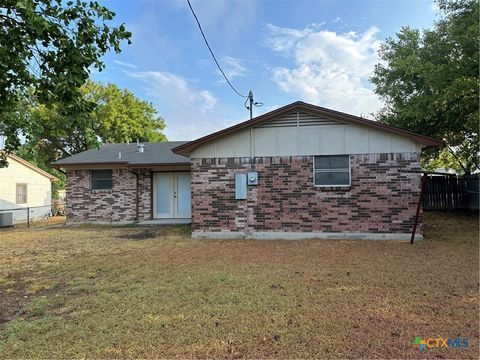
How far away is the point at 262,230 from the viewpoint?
927 centimetres

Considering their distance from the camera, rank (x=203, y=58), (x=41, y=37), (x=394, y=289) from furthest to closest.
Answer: (x=203, y=58) < (x=394, y=289) < (x=41, y=37)

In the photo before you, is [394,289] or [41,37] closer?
[41,37]

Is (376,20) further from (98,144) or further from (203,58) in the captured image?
(98,144)

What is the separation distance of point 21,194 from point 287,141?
18089 millimetres

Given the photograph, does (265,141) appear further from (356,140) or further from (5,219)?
(5,219)

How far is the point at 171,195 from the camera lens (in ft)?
44.7

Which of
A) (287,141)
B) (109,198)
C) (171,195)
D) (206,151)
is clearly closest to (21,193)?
(109,198)

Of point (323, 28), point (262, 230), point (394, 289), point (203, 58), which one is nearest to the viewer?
point (394, 289)

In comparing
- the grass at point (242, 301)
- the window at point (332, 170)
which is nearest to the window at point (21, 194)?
the grass at point (242, 301)

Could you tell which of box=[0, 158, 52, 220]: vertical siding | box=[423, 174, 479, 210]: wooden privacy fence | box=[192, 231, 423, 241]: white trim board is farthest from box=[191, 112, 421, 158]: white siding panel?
box=[0, 158, 52, 220]: vertical siding

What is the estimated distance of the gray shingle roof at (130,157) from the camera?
1334 centimetres

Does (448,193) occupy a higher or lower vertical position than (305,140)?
lower

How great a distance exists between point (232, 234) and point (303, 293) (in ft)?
16.3

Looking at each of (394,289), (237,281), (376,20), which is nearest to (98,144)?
(237,281)
